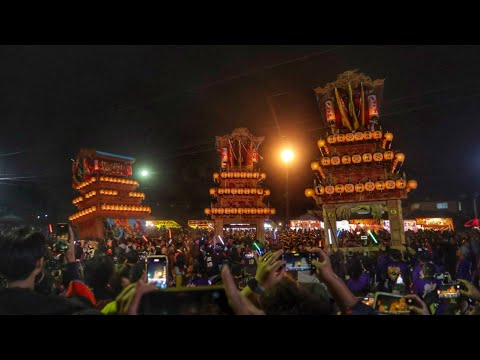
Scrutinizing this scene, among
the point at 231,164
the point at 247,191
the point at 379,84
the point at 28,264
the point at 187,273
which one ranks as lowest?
the point at 187,273

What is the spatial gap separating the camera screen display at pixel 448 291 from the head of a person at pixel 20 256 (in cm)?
657

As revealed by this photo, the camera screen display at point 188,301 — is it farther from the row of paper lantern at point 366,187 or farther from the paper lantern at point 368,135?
the paper lantern at point 368,135

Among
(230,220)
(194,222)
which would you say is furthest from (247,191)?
(194,222)

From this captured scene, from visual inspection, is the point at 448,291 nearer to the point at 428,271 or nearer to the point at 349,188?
the point at 428,271

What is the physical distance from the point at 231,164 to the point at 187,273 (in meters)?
31.7

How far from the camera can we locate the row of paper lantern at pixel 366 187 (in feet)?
92.9

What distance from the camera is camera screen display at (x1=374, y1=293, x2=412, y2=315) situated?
13.2 feet

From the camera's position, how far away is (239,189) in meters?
40.6

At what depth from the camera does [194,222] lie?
2345 inches

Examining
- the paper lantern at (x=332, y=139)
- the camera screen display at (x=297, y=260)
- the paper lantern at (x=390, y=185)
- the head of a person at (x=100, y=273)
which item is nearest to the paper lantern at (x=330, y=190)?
the paper lantern at (x=390, y=185)

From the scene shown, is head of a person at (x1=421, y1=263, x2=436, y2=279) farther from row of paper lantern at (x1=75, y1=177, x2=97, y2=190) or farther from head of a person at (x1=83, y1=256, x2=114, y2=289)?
row of paper lantern at (x1=75, y1=177, x2=97, y2=190)

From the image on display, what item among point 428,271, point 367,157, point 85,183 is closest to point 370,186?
point 367,157

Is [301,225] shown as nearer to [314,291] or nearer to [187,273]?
[187,273]

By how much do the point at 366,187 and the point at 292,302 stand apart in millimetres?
27349
